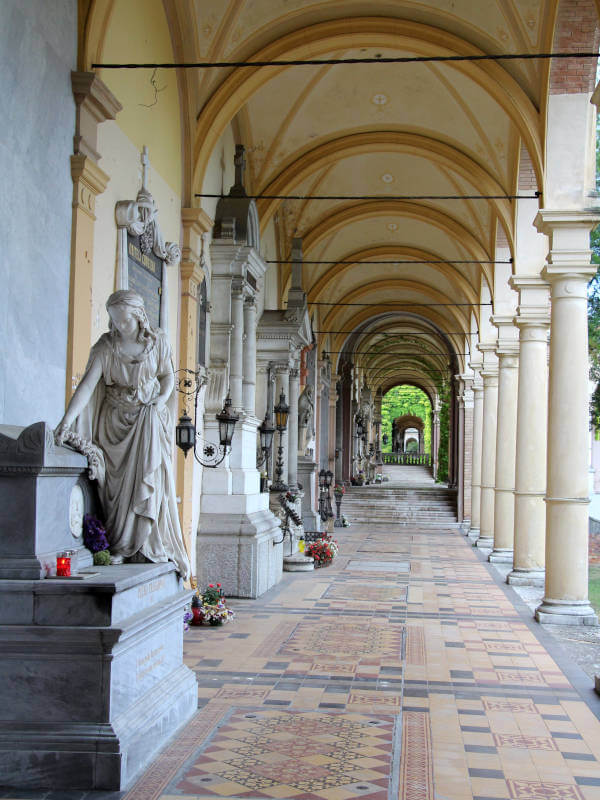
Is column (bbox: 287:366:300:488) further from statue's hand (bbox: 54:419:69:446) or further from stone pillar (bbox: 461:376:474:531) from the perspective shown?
statue's hand (bbox: 54:419:69:446)

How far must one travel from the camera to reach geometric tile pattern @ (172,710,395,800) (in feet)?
15.7

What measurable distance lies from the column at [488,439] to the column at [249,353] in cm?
789

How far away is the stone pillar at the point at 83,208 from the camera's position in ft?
24.9

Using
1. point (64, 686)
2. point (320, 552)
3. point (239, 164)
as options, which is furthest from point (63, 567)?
point (320, 552)

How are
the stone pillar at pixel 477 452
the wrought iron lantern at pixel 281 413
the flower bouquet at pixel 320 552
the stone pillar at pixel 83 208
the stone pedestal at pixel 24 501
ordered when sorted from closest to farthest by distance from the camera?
1. the stone pedestal at pixel 24 501
2. the stone pillar at pixel 83 208
3. the wrought iron lantern at pixel 281 413
4. the flower bouquet at pixel 320 552
5. the stone pillar at pixel 477 452

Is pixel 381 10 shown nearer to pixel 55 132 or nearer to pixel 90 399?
pixel 55 132

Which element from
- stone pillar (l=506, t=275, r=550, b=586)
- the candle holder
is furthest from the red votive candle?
stone pillar (l=506, t=275, r=550, b=586)

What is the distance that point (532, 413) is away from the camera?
43.8ft

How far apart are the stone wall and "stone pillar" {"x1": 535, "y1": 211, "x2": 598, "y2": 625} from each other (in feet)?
18.8

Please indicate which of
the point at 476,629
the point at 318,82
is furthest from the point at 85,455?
the point at 318,82

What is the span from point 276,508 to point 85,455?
1022cm

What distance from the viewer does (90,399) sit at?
18.9 ft

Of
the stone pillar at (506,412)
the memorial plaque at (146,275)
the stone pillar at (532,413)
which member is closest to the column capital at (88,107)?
the memorial plaque at (146,275)

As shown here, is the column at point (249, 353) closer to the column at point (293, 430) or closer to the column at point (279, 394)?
the column at point (279, 394)
